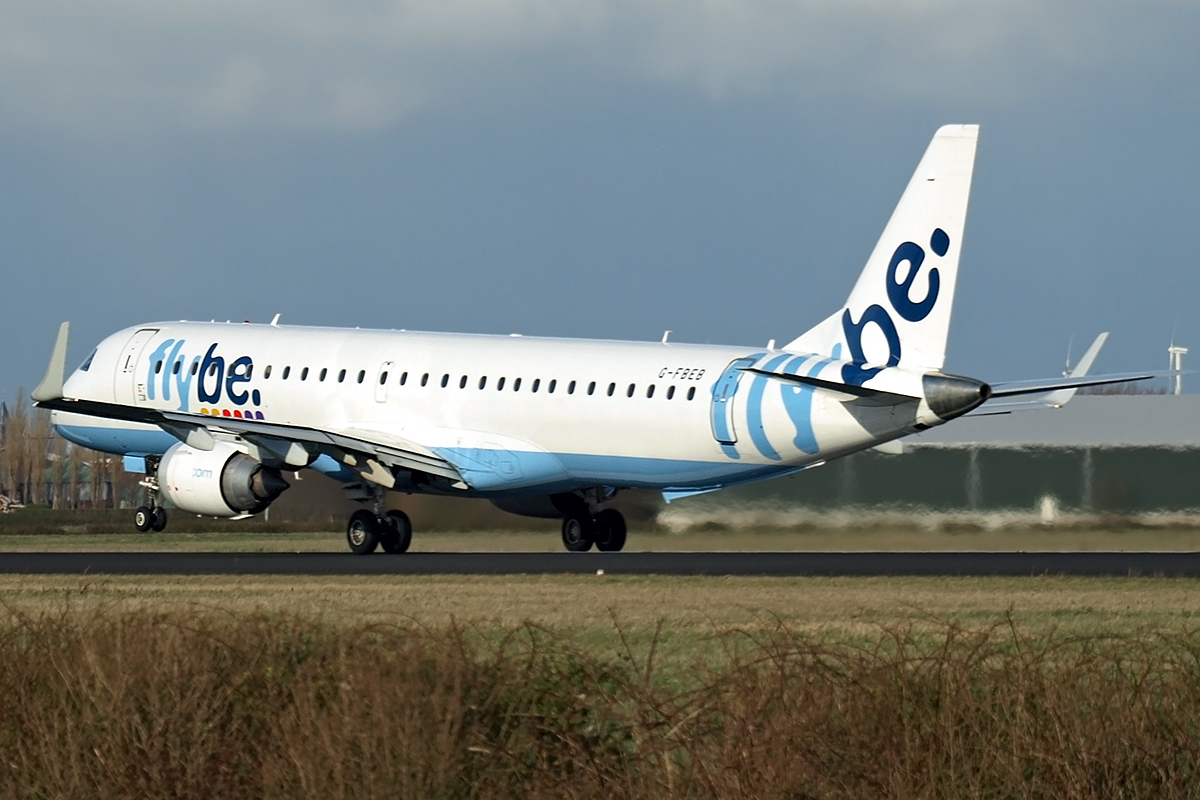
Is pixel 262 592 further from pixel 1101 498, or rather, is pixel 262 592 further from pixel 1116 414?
pixel 1116 414

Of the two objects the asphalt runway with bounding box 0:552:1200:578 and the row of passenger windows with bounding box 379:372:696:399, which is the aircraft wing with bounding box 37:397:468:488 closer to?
the asphalt runway with bounding box 0:552:1200:578

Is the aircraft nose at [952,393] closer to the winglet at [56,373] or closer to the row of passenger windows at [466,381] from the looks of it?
the row of passenger windows at [466,381]

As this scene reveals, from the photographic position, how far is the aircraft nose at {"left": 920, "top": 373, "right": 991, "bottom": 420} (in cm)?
3444

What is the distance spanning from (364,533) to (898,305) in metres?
11.7

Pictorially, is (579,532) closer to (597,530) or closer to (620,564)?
(597,530)

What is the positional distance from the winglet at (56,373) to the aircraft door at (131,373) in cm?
426

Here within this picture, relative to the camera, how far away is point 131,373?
45.1 m

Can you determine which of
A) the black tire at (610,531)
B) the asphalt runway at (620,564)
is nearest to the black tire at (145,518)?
the asphalt runway at (620,564)

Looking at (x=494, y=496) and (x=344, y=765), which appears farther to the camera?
(x=494, y=496)

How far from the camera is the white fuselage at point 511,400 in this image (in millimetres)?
36969

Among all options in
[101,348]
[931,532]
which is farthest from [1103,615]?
[101,348]

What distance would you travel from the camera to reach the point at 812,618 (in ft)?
73.4

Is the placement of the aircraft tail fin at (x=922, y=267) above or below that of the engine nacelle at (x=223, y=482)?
above

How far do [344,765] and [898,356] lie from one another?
2527cm
